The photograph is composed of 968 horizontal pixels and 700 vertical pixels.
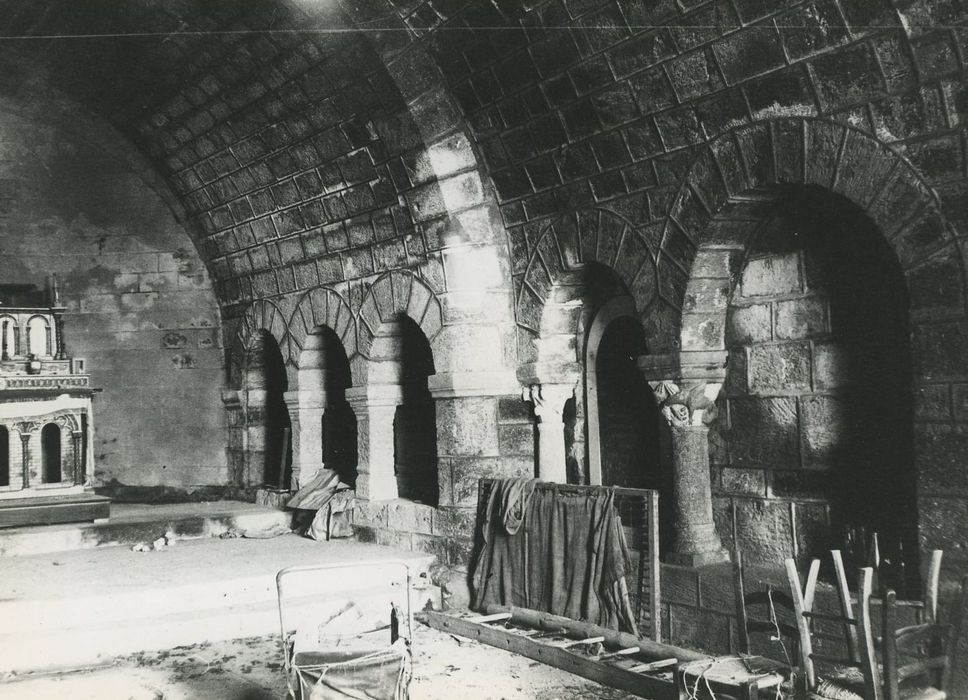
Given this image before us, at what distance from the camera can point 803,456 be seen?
5520mm

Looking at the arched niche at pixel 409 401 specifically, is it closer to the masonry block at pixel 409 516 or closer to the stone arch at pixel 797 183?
the masonry block at pixel 409 516

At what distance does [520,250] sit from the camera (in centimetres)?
696

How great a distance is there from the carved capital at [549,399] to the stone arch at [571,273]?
Result: 0.72ft

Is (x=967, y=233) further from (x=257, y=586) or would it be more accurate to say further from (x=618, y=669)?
(x=257, y=586)

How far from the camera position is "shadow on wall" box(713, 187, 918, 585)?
16.9ft

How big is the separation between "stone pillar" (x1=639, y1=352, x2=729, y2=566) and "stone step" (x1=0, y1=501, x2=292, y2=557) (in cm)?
467

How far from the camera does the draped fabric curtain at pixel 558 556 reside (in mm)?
5738

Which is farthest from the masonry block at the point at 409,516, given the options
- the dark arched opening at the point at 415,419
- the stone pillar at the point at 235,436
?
the stone pillar at the point at 235,436

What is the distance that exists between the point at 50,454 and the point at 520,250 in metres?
5.12

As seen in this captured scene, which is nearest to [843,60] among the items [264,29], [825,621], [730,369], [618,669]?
[730,369]

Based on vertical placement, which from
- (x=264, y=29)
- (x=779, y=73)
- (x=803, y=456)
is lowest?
(x=803, y=456)

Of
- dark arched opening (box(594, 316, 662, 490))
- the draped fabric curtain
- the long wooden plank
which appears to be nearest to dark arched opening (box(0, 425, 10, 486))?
the long wooden plank

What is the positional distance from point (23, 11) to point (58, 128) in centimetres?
235

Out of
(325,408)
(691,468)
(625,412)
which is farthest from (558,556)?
(325,408)
